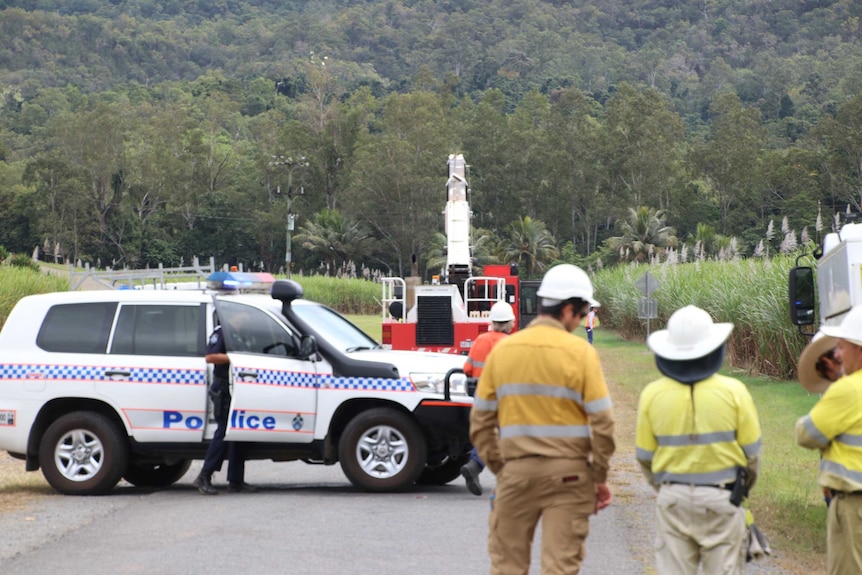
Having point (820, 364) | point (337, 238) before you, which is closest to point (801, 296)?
point (820, 364)

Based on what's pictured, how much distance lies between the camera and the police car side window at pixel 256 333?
12.8m

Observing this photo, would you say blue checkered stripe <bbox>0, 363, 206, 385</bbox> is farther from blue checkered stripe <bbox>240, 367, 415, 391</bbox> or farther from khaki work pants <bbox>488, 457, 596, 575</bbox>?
khaki work pants <bbox>488, 457, 596, 575</bbox>

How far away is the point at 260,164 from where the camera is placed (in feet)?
350

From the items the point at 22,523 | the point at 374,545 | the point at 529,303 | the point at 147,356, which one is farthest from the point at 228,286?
the point at 529,303

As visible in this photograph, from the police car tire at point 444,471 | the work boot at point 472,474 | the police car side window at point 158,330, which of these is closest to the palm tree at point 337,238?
the police car tire at point 444,471

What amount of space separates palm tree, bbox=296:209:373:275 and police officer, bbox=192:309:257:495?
80.1m

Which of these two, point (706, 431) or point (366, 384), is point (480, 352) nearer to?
point (366, 384)

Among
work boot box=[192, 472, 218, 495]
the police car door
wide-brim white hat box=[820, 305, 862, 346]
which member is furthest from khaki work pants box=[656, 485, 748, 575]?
work boot box=[192, 472, 218, 495]

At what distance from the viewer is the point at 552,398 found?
254 inches

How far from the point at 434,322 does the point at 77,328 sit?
14590 mm

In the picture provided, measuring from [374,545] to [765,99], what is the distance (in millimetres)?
147661

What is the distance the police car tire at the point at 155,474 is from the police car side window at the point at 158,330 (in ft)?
4.45

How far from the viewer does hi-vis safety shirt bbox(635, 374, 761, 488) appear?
612 cm

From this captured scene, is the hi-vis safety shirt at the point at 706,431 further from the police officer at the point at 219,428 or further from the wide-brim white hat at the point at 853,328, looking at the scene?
the police officer at the point at 219,428
